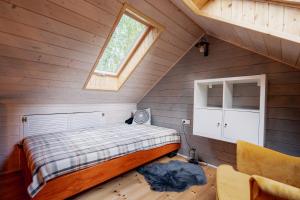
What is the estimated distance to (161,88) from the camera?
338 cm

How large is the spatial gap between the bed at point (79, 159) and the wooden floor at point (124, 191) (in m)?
0.17

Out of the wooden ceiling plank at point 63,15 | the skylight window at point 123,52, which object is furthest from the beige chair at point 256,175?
the wooden ceiling plank at point 63,15

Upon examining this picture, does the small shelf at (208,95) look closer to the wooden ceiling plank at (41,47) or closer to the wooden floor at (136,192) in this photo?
the wooden floor at (136,192)

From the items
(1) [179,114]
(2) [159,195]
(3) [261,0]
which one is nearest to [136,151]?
(2) [159,195]

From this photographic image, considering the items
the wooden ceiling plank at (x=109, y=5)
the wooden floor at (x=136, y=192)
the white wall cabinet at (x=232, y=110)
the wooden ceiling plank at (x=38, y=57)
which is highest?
the wooden ceiling plank at (x=109, y=5)

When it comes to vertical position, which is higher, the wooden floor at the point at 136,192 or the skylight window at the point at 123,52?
the skylight window at the point at 123,52

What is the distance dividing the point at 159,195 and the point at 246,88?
6.03ft

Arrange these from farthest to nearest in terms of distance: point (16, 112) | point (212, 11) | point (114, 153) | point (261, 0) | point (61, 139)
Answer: point (16, 112) → point (61, 139) → point (114, 153) → point (212, 11) → point (261, 0)

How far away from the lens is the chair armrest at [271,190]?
0.81 metres

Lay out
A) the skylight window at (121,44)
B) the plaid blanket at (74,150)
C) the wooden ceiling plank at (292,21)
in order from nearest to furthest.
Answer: the wooden ceiling plank at (292,21), the plaid blanket at (74,150), the skylight window at (121,44)

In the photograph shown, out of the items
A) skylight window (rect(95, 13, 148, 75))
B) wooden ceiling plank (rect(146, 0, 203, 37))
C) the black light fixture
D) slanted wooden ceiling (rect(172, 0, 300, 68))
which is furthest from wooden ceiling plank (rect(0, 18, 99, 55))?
the black light fixture

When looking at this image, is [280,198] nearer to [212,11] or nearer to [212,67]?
[212,11]

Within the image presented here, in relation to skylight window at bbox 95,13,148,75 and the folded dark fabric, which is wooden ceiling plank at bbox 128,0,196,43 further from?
the folded dark fabric

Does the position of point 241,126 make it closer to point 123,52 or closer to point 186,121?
point 186,121
